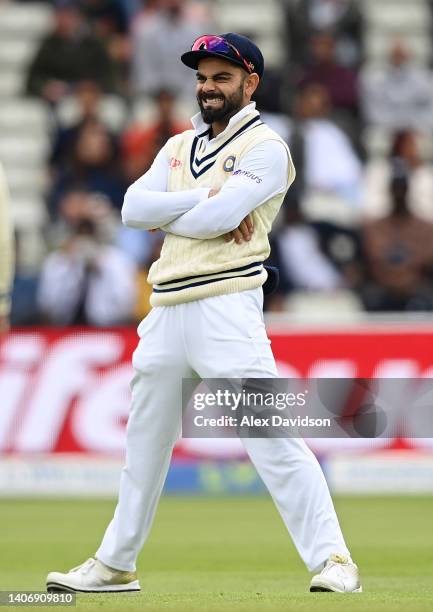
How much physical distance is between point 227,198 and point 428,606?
1.48m

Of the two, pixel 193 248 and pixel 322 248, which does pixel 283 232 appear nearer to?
pixel 322 248

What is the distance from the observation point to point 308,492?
5.35 metres

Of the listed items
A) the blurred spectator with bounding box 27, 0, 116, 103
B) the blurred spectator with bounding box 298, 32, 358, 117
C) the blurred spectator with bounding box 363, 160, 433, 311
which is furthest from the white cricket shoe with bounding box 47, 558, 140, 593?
the blurred spectator with bounding box 27, 0, 116, 103

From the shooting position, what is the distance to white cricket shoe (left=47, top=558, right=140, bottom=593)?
5559 mm

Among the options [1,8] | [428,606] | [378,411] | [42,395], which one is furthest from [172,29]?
[428,606]

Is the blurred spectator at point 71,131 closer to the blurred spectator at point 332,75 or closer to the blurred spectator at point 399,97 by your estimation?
the blurred spectator at point 332,75

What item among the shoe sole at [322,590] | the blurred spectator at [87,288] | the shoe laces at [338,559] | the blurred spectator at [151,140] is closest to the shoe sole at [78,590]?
the shoe sole at [322,590]

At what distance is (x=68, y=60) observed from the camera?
16.1m

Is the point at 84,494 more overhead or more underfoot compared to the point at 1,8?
more underfoot

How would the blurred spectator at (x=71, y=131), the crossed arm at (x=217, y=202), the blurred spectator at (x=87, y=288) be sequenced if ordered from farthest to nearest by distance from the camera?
the blurred spectator at (x=71, y=131) < the blurred spectator at (x=87, y=288) < the crossed arm at (x=217, y=202)

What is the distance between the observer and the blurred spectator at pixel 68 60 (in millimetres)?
16016

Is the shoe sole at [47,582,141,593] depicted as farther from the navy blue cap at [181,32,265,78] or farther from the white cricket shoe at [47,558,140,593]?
the navy blue cap at [181,32,265,78]

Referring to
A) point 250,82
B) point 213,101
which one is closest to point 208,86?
point 213,101

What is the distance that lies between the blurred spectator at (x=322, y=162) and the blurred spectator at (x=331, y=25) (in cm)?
133
